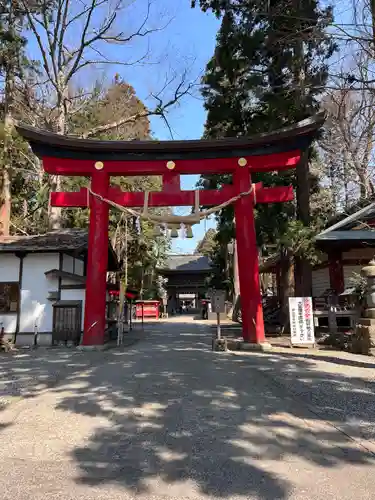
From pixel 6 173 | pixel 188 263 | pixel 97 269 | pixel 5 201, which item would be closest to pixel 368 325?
pixel 97 269

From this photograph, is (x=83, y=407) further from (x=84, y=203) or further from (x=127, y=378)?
(x=84, y=203)

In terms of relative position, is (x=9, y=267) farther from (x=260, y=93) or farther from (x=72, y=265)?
(x=260, y=93)

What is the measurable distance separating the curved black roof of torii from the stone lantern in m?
4.29

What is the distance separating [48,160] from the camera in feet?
40.4

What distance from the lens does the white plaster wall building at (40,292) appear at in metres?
13.6

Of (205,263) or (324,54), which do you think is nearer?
(324,54)

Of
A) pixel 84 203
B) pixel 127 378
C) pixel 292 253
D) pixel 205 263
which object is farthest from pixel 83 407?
pixel 205 263

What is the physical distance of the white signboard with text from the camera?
37.7 ft

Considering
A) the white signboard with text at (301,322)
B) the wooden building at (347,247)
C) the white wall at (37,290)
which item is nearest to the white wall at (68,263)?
the white wall at (37,290)

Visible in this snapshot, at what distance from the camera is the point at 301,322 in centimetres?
1159

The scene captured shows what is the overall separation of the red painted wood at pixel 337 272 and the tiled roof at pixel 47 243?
32.3 feet

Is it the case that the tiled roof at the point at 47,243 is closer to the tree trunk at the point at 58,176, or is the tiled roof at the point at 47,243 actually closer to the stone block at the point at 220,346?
the tree trunk at the point at 58,176

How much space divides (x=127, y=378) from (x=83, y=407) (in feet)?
6.14

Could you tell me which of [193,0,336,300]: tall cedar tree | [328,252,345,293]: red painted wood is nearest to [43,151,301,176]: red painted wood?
[193,0,336,300]: tall cedar tree
